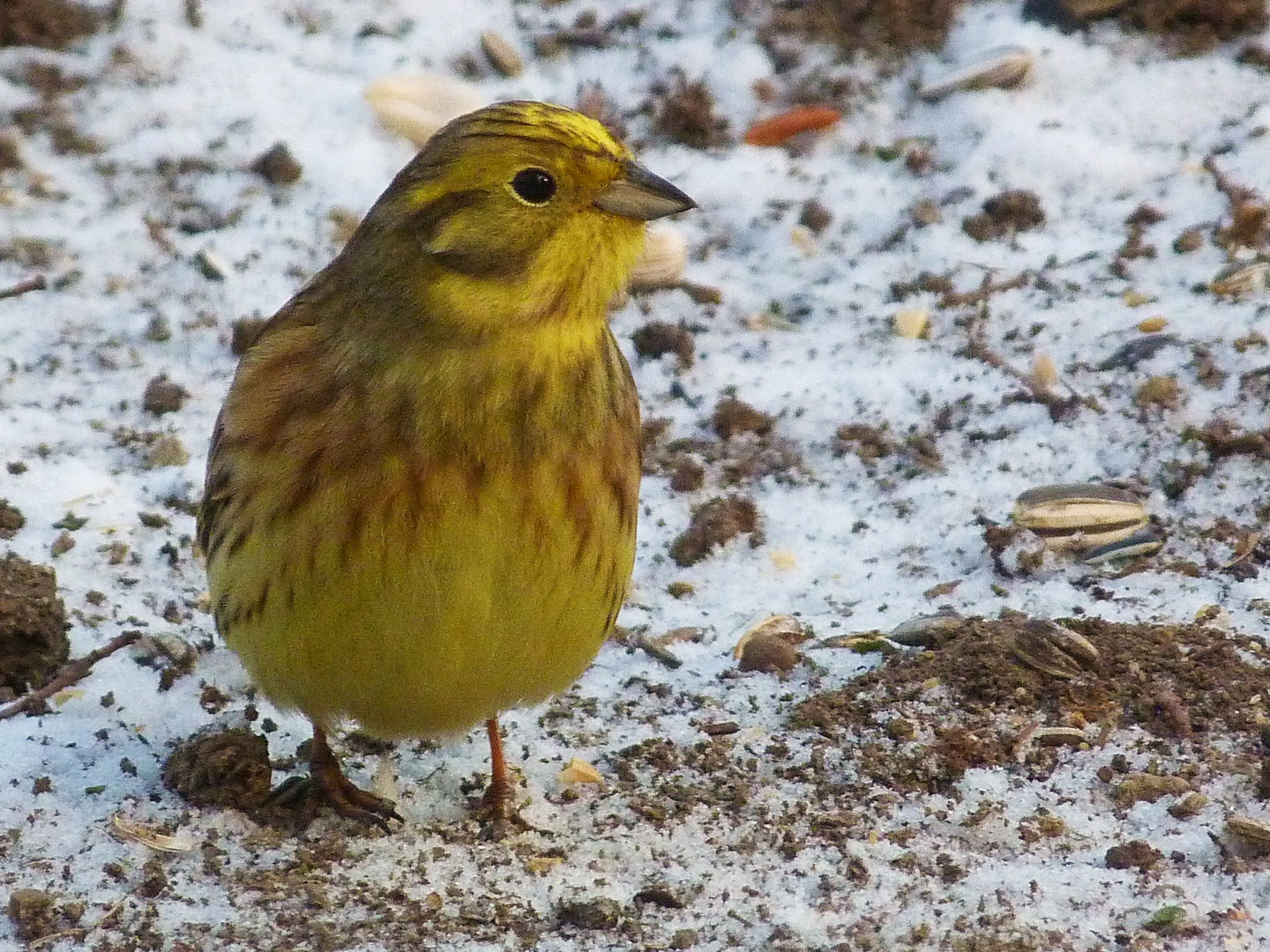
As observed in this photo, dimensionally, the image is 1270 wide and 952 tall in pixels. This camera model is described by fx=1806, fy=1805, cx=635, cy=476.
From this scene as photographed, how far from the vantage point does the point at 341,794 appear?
3.89 metres

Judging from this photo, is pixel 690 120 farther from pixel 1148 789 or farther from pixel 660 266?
pixel 1148 789

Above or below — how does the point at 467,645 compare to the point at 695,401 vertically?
above

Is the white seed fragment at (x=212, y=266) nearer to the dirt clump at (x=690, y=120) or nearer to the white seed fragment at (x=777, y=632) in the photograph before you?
the dirt clump at (x=690, y=120)

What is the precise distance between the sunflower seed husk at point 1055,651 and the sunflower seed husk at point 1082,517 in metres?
0.53

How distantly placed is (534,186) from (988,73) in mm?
3309

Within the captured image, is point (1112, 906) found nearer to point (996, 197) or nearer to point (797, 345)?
point (797, 345)

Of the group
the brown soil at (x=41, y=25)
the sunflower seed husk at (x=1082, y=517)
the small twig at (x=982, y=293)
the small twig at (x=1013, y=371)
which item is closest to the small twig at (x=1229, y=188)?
the small twig at (x=982, y=293)

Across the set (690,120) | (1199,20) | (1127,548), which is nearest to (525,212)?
(1127,548)

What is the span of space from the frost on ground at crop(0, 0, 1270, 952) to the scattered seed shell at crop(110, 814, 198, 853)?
0.01m

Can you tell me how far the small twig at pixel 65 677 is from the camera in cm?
400

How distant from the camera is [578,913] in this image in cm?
348

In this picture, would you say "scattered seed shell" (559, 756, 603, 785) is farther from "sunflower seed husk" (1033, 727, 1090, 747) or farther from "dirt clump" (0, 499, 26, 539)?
"dirt clump" (0, 499, 26, 539)

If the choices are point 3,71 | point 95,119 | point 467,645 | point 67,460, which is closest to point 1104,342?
point 467,645

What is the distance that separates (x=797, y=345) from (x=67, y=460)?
6.99 feet
